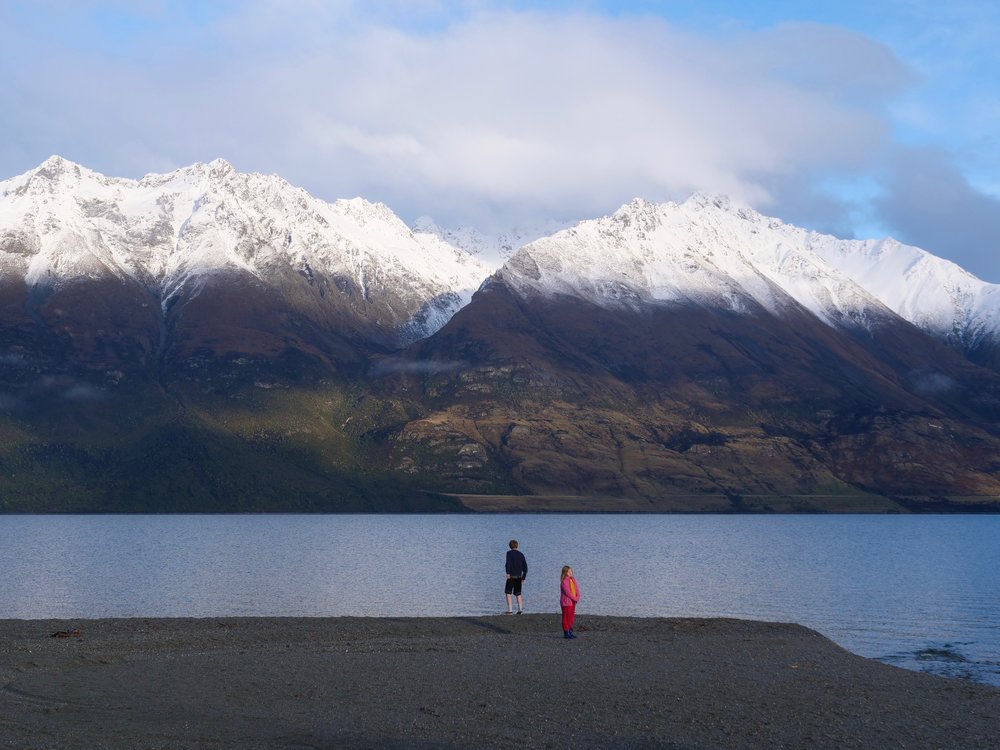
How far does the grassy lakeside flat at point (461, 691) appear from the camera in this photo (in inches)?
1378

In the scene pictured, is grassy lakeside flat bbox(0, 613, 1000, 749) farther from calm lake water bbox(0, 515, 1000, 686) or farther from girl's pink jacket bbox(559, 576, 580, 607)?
calm lake water bbox(0, 515, 1000, 686)

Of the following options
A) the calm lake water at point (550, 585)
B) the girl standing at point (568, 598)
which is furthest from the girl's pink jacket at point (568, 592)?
the calm lake water at point (550, 585)

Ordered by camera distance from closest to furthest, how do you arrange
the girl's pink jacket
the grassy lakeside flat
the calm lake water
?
the grassy lakeside flat → the girl's pink jacket → the calm lake water

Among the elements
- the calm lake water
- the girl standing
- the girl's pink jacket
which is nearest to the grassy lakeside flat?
the girl standing

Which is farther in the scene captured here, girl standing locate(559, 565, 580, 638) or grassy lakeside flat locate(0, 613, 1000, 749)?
girl standing locate(559, 565, 580, 638)

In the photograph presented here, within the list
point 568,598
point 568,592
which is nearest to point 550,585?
point 568,598

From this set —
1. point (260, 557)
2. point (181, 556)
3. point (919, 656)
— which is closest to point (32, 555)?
point (181, 556)

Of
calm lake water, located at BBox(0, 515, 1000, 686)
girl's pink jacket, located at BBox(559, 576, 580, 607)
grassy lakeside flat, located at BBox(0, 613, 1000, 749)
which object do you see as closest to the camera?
grassy lakeside flat, located at BBox(0, 613, 1000, 749)

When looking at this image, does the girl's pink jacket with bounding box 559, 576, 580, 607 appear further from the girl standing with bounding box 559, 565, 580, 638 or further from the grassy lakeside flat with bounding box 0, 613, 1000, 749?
the grassy lakeside flat with bounding box 0, 613, 1000, 749

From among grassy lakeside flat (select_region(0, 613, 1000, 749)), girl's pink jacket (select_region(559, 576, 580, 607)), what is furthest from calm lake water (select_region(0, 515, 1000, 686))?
girl's pink jacket (select_region(559, 576, 580, 607))

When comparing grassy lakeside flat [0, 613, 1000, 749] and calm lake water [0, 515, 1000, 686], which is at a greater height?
calm lake water [0, 515, 1000, 686]

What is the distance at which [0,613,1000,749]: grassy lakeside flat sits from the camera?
35.0 m

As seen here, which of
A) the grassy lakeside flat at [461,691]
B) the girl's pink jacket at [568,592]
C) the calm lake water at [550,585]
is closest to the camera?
the grassy lakeside flat at [461,691]

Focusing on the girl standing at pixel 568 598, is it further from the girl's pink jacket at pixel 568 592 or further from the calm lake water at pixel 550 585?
the calm lake water at pixel 550 585
